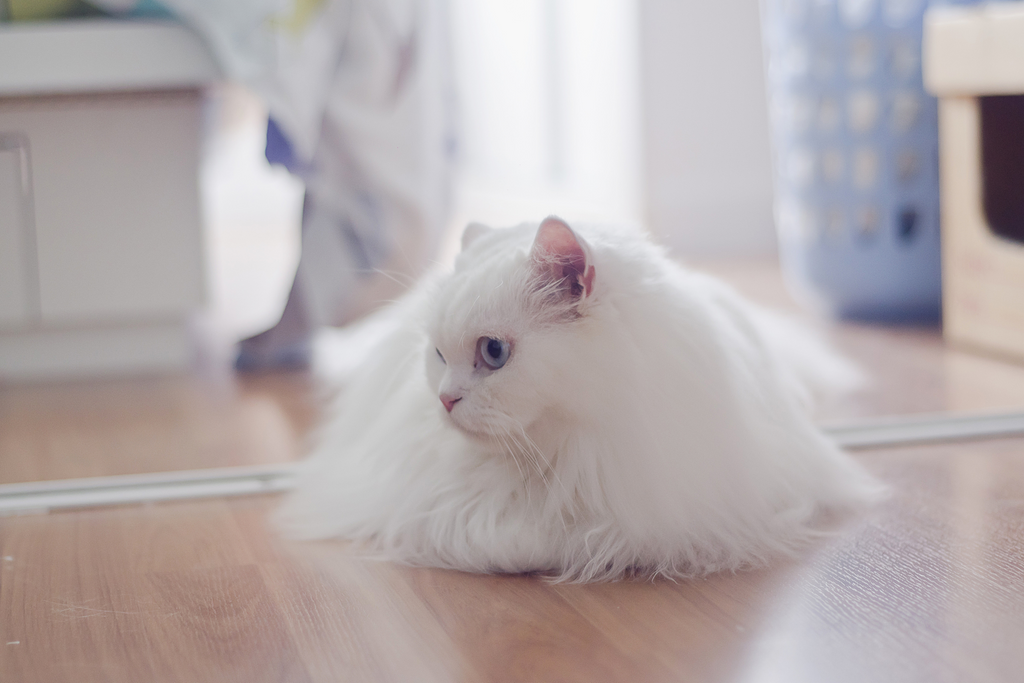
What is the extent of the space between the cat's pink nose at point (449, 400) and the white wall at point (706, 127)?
215 cm

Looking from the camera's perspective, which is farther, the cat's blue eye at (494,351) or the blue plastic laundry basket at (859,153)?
the blue plastic laundry basket at (859,153)

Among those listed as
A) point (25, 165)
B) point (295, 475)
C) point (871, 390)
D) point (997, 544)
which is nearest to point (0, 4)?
point (25, 165)

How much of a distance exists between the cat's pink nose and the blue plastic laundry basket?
1.49 m

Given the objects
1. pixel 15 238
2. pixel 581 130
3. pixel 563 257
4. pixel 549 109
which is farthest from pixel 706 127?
pixel 563 257

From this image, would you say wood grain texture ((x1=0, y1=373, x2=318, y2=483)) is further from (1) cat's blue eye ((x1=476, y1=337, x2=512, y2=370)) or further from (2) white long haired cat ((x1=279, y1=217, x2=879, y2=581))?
(1) cat's blue eye ((x1=476, y1=337, x2=512, y2=370))

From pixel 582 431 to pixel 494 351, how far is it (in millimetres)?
109

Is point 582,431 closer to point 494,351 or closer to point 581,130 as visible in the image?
point 494,351

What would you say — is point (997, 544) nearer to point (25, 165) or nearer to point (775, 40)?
point (775, 40)

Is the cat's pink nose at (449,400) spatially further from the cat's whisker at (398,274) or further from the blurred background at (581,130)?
the blurred background at (581,130)

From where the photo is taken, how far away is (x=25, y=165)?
6.00 feet

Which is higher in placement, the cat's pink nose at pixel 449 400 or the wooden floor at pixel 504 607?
the cat's pink nose at pixel 449 400

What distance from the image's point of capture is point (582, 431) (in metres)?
0.95

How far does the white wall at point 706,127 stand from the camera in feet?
9.91

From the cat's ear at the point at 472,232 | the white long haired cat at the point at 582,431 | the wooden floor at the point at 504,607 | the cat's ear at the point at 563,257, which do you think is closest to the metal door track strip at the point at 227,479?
the wooden floor at the point at 504,607
